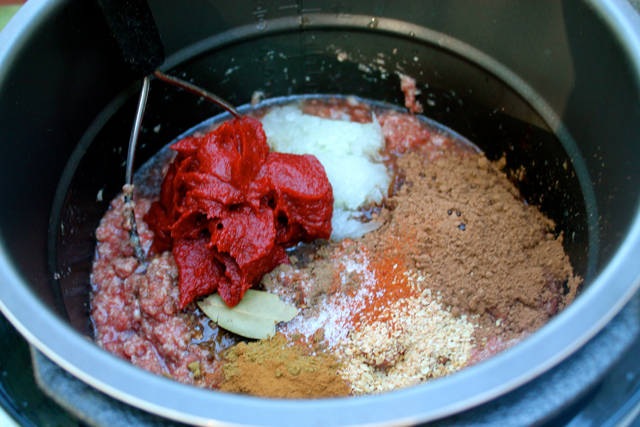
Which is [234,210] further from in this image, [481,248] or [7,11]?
[7,11]

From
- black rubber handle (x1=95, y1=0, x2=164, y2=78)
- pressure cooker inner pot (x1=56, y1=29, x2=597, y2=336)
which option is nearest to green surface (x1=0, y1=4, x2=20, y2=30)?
pressure cooker inner pot (x1=56, y1=29, x2=597, y2=336)

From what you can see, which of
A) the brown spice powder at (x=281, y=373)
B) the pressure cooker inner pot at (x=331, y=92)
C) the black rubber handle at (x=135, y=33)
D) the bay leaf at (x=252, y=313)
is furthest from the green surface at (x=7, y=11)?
the brown spice powder at (x=281, y=373)

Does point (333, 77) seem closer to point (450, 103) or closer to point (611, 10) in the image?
point (450, 103)

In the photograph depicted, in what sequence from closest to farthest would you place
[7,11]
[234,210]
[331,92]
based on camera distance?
[234,210]
[331,92]
[7,11]

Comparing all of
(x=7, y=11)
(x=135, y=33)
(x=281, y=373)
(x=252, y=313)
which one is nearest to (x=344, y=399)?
(x=281, y=373)

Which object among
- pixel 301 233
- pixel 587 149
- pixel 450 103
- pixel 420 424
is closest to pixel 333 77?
pixel 450 103

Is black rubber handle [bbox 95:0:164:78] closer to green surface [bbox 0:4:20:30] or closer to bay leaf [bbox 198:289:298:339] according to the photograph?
bay leaf [bbox 198:289:298:339]
